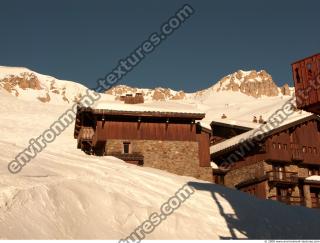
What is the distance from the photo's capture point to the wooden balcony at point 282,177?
37812mm

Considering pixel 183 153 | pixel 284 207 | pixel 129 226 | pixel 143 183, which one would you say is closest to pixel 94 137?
pixel 183 153

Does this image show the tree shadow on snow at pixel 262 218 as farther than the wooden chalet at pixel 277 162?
No

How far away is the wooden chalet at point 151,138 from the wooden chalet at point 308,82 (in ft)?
60.3

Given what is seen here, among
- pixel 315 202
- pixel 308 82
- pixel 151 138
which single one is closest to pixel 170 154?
pixel 151 138

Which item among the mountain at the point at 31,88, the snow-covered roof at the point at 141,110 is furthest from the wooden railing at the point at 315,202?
the mountain at the point at 31,88

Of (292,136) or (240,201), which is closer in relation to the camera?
(240,201)

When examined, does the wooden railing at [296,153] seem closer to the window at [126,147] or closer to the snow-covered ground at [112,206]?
the window at [126,147]

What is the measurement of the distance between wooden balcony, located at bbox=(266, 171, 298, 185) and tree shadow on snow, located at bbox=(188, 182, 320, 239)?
33.9 ft

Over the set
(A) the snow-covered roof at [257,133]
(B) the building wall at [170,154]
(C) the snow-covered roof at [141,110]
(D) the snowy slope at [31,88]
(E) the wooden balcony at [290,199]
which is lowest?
(E) the wooden balcony at [290,199]

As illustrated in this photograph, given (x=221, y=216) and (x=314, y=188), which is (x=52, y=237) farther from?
(x=314, y=188)

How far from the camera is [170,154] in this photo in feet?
125

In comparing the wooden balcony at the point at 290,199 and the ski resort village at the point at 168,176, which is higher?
the ski resort village at the point at 168,176

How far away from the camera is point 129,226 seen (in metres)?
19.1

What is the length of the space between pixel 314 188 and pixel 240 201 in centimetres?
1620
